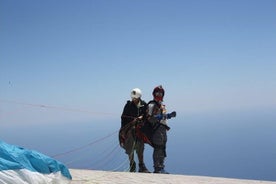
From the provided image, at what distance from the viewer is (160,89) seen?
36.5 ft

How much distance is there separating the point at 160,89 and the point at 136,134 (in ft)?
5.90

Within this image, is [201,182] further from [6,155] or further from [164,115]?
[6,155]

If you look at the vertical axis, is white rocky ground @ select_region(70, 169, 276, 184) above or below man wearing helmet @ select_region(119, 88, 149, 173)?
below

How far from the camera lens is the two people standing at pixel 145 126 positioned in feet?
36.2

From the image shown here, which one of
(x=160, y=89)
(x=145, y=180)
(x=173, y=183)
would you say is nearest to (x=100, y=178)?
(x=145, y=180)

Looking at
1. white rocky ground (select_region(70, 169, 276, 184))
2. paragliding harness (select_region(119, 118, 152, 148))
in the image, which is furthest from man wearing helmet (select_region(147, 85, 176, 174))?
white rocky ground (select_region(70, 169, 276, 184))

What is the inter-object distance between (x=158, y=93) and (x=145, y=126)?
124 centimetres

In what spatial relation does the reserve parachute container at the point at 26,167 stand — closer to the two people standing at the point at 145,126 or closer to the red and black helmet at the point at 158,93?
the two people standing at the point at 145,126

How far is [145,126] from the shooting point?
11.5 m

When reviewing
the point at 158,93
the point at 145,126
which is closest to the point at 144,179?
the point at 145,126

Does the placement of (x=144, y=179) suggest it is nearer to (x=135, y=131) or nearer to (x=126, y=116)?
(x=135, y=131)

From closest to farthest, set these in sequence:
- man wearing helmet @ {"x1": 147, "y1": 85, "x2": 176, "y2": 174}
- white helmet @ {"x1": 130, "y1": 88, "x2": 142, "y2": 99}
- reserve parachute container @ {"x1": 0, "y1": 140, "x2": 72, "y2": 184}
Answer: reserve parachute container @ {"x1": 0, "y1": 140, "x2": 72, "y2": 184}, man wearing helmet @ {"x1": 147, "y1": 85, "x2": 176, "y2": 174}, white helmet @ {"x1": 130, "y1": 88, "x2": 142, "y2": 99}

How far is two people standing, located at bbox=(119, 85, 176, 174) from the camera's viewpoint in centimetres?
1103

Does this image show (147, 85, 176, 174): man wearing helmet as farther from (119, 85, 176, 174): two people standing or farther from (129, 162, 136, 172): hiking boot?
(129, 162, 136, 172): hiking boot
